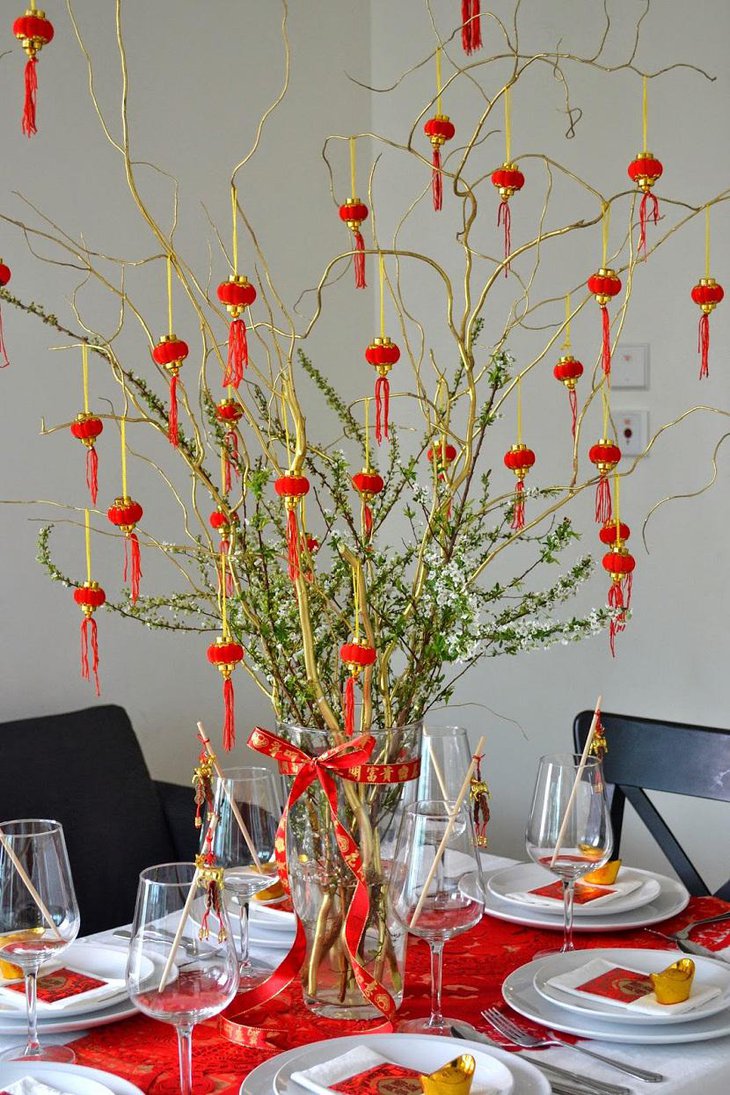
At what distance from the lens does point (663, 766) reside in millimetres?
2139

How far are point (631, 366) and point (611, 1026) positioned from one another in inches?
76.2

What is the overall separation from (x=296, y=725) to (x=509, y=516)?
32 centimetres

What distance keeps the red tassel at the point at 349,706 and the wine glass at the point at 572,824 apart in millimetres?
299

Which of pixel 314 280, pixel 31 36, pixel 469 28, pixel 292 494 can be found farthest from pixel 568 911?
pixel 314 280

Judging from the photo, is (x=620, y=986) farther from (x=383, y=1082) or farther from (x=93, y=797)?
(x=93, y=797)

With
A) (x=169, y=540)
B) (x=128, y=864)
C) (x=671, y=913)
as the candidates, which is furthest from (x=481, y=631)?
(x=169, y=540)

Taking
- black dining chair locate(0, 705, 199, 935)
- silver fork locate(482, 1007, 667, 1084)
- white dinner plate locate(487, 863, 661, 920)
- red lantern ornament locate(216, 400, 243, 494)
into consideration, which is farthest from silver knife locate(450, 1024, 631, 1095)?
black dining chair locate(0, 705, 199, 935)

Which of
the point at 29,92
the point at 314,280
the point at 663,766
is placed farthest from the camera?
the point at 314,280

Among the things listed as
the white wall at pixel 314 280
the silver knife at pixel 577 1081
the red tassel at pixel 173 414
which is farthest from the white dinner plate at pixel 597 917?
the white wall at pixel 314 280

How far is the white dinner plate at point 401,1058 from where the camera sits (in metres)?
1.15

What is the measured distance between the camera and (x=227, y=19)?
318 cm

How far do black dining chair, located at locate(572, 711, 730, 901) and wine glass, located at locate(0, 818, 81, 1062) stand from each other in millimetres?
1073

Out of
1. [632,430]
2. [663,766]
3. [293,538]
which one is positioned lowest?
[663,766]

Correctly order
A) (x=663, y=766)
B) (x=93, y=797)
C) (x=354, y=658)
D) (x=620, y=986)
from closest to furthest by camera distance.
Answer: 1. (x=354, y=658)
2. (x=620, y=986)
3. (x=663, y=766)
4. (x=93, y=797)
